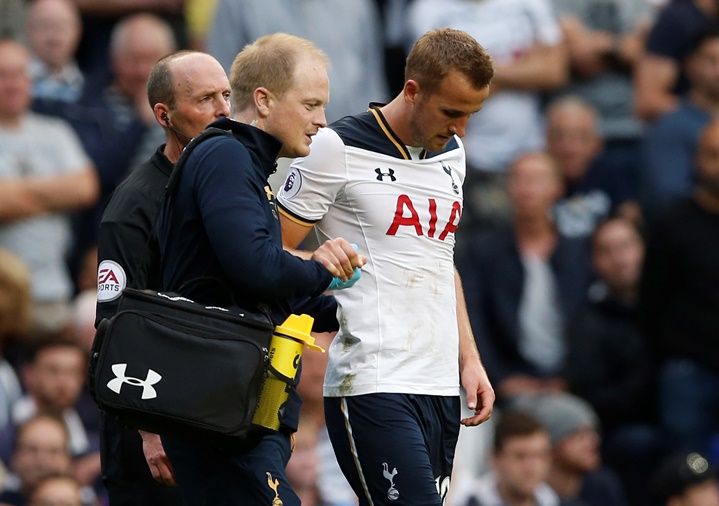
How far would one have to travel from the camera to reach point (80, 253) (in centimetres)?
943

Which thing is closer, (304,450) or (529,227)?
(304,450)

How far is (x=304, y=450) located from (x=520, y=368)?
1.85 metres

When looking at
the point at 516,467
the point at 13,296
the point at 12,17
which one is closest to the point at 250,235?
the point at 516,467

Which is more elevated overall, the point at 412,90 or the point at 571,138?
the point at 412,90

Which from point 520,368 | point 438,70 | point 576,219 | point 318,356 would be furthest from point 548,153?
point 438,70

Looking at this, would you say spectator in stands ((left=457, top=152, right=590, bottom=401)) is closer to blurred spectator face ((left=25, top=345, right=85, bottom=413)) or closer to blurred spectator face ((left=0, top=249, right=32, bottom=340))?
blurred spectator face ((left=25, top=345, right=85, bottom=413))

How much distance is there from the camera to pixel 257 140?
4453 millimetres

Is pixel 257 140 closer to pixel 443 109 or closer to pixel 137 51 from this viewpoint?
pixel 443 109

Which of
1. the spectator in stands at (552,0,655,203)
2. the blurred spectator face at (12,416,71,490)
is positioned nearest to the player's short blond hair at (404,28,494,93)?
the blurred spectator face at (12,416,71,490)

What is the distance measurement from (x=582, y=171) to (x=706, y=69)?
1.11 m

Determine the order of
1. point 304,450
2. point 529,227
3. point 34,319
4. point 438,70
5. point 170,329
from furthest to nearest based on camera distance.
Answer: point 529,227, point 34,319, point 304,450, point 438,70, point 170,329

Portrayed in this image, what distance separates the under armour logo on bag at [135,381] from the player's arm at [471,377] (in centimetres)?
119

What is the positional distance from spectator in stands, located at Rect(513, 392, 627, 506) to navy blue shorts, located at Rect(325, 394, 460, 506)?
4.03m

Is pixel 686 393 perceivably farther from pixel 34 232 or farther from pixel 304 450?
pixel 34 232
